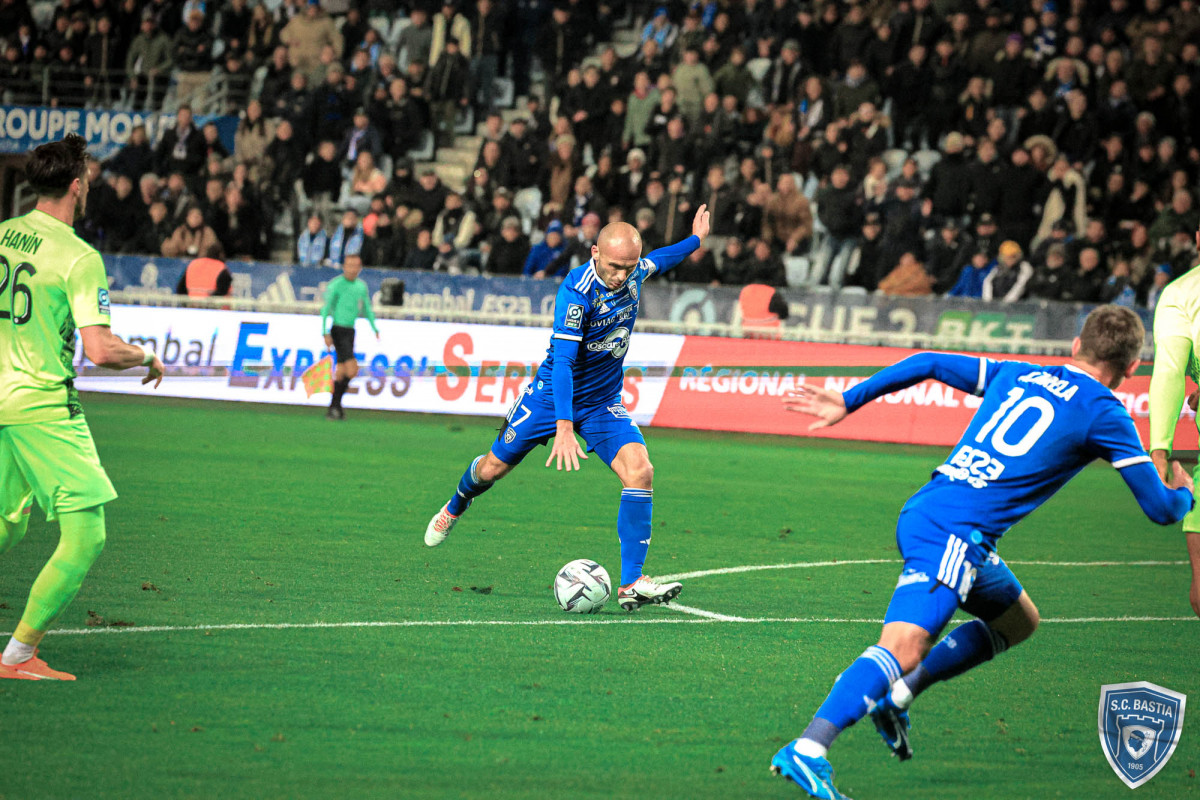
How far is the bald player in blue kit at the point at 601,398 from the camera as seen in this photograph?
807 cm

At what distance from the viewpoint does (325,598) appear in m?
7.90

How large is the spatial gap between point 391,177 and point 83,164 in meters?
19.4

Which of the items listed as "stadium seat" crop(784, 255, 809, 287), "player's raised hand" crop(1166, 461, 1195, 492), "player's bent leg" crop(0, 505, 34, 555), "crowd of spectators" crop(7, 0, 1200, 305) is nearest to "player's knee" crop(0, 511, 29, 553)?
"player's bent leg" crop(0, 505, 34, 555)

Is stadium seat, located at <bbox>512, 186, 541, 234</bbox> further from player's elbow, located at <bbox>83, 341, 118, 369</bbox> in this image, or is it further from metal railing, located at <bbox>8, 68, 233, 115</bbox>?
player's elbow, located at <bbox>83, 341, 118, 369</bbox>

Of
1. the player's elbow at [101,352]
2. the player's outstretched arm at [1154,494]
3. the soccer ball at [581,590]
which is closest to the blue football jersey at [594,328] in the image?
the soccer ball at [581,590]

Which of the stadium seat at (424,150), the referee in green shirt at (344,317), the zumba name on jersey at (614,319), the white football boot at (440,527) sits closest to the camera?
the zumba name on jersey at (614,319)

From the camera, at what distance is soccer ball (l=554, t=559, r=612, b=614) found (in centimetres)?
793

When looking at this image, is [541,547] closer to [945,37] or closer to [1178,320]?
[1178,320]

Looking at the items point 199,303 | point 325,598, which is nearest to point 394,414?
point 199,303

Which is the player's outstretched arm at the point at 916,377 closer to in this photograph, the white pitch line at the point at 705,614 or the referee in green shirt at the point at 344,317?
the white pitch line at the point at 705,614

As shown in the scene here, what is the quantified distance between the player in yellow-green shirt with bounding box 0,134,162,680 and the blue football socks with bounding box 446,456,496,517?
11.9 feet

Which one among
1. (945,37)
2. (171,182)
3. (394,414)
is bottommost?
(394,414)

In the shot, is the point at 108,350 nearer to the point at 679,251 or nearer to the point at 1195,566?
the point at 679,251

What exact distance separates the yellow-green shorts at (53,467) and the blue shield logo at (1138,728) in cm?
420
